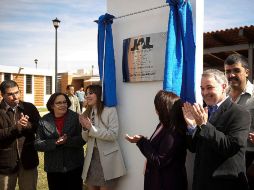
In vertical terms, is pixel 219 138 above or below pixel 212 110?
below

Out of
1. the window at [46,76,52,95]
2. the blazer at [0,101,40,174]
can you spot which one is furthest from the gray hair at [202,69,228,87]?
the window at [46,76,52,95]

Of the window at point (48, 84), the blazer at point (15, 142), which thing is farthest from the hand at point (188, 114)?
the window at point (48, 84)

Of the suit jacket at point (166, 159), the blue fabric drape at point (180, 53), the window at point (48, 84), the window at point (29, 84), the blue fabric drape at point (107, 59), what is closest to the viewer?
the suit jacket at point (166, 159)

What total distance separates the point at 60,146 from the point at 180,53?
168 cm

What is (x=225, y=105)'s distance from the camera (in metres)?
2.29

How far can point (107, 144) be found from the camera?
11.6ft

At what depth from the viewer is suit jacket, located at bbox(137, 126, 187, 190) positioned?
2523 mm

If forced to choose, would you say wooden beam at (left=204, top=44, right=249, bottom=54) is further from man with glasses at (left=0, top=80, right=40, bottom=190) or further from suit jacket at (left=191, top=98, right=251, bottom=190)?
suit jacket at (left=191, top=98, right=251, bottom=190)

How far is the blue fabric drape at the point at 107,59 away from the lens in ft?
12.1

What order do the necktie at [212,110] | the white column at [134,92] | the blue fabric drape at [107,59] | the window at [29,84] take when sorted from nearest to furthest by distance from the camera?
the necktie at [212,110], the white column at [134,92], the blue fabric drape at [107,59], the window at [29,84]

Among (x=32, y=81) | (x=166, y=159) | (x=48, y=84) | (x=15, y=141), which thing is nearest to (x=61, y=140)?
(x=15, y=141)

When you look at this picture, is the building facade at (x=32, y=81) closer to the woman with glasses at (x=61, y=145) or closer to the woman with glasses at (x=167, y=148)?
the woman with glasses at (x=61, y=145)

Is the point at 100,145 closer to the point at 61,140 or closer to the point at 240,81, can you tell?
the point at 61,140

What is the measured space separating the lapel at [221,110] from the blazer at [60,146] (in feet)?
Result: 5.62
